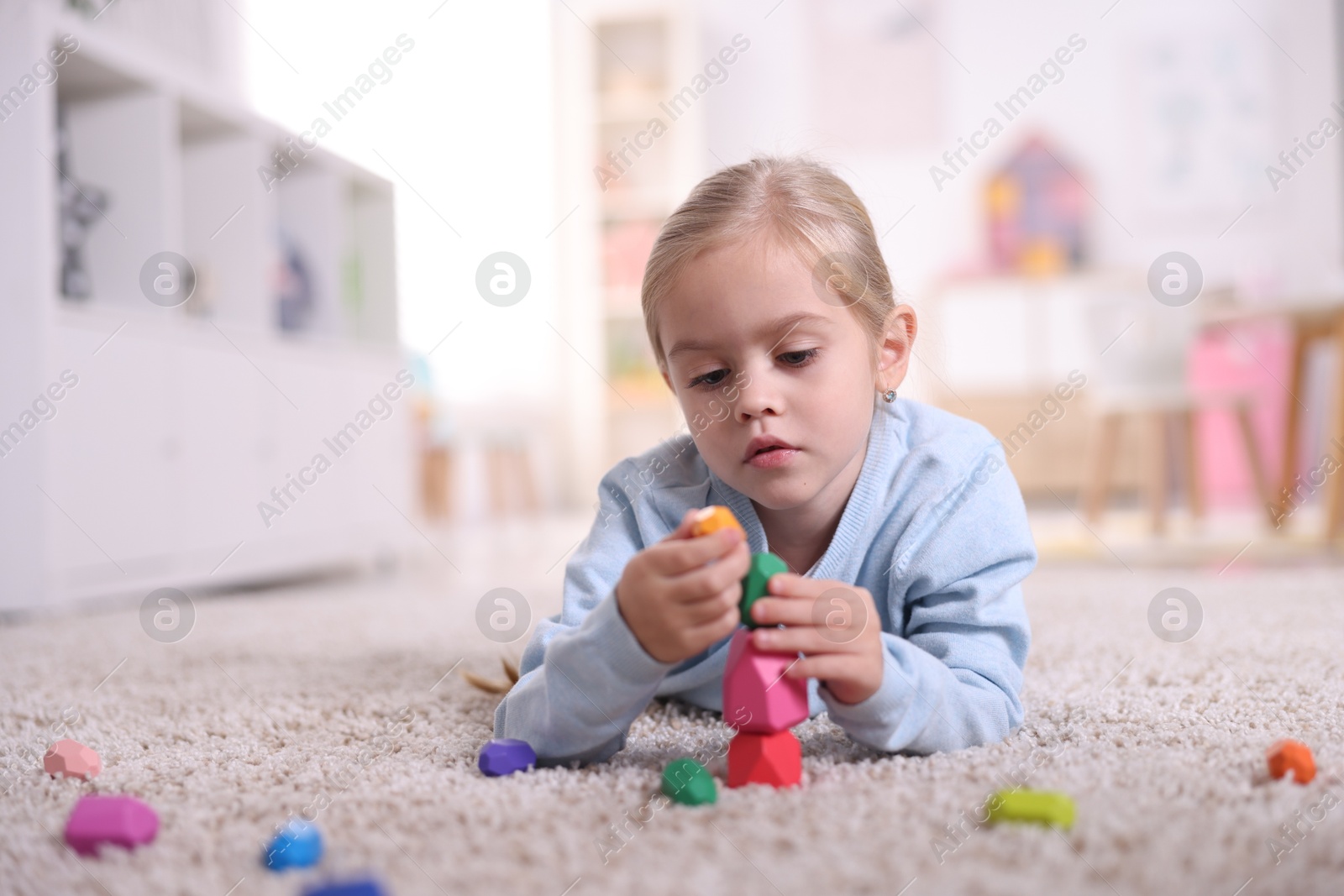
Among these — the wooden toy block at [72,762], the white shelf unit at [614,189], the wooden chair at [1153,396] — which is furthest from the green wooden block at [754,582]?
the white shelf unit at [614,189]

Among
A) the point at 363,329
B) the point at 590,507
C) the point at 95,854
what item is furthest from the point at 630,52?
the point at 95,854

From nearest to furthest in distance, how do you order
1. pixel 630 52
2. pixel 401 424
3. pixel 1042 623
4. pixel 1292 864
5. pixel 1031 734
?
pixel 1292 864, pixel 1031 734, pixel 1042 623, pixel 401 424, pixel 630 52

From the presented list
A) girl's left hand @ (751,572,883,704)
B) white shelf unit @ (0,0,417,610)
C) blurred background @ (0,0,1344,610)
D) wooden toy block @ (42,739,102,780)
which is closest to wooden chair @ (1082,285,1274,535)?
blurred background @ (0,0,1344,610)

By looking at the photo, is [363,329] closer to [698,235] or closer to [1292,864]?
[698,235]

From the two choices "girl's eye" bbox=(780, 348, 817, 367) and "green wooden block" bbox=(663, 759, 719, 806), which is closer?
"green wooden block" bbox=(663, 759, 719, 806)

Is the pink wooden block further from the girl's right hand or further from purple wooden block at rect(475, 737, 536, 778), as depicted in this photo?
purple wooden block at rect(475, 737, 536, 778)

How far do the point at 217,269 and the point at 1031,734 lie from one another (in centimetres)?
192

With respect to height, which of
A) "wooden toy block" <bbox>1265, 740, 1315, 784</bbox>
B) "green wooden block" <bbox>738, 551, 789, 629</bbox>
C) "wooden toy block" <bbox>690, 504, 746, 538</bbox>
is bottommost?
"wooden toy block" <bbox>1265, 740, 1315, 784</bbox>

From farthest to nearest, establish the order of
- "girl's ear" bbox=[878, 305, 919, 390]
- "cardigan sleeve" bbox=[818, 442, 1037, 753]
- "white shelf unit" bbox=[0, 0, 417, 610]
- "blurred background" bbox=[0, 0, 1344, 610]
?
"blurred background" bbox=[0, 0, 1344, 610] → "white shelf unit" bbox=[0, 0, 417, 610] → "girl's ear" bbox=[878, 305, 919, 390] → "cardigan sleeve" bbox=[818, 442, 1037, 753]

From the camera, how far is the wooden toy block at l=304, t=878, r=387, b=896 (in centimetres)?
43

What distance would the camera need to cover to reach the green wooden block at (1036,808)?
0.52m

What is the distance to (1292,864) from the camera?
0.47 meters

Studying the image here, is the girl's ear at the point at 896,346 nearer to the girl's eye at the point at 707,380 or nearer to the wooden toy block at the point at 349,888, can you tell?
the girl's eye at the point at 707,380

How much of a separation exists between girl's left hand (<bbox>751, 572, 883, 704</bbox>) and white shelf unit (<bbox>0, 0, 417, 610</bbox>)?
1.37 metres
